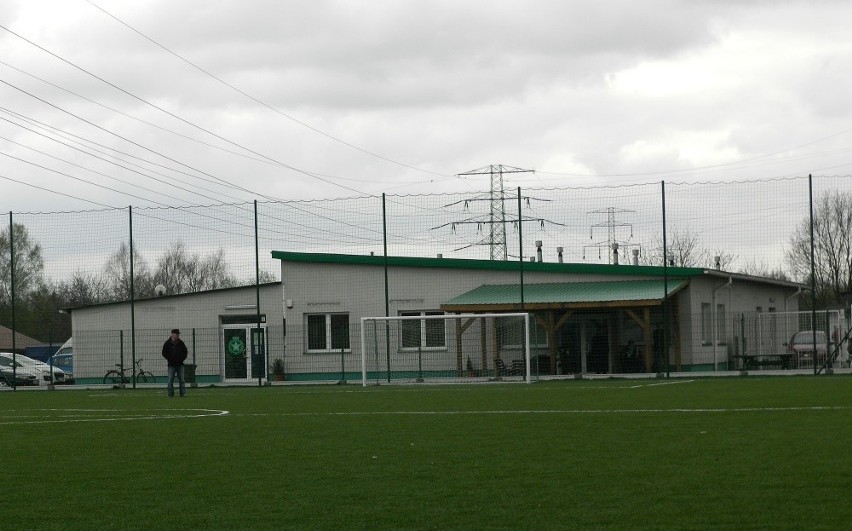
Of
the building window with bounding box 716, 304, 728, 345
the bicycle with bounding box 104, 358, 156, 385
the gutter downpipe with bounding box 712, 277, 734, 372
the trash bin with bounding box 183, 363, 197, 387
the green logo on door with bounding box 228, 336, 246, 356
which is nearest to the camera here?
the gutter downpipe with bounding box 712, 277, 734, 372

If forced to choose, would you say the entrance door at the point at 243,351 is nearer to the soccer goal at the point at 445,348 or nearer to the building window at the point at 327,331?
the building window at the point at 327,331

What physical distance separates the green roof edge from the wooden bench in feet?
13.0

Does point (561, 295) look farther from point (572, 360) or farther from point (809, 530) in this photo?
point (809, 530)

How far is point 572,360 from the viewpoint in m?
35.0

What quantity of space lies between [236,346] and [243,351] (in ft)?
1.75

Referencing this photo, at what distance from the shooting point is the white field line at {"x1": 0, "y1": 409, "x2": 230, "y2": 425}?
17.8 meters

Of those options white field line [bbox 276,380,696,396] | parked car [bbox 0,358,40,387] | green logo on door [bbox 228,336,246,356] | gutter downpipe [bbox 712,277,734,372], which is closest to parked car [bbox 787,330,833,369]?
gutter downpipe [bbox 712,277,734,372]

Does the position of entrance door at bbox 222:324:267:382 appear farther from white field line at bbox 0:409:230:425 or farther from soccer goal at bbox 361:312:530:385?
white field line at bbox 0:409:230:425

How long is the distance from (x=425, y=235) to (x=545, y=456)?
22319 millimetres

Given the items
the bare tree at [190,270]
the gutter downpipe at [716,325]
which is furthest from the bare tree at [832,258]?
the bare tree at [190,270]

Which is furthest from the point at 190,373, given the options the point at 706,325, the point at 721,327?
the point at 721,327

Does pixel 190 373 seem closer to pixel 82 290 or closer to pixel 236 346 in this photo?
pixel 236 346

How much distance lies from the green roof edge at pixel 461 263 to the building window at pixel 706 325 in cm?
210

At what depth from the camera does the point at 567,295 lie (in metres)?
36.2
